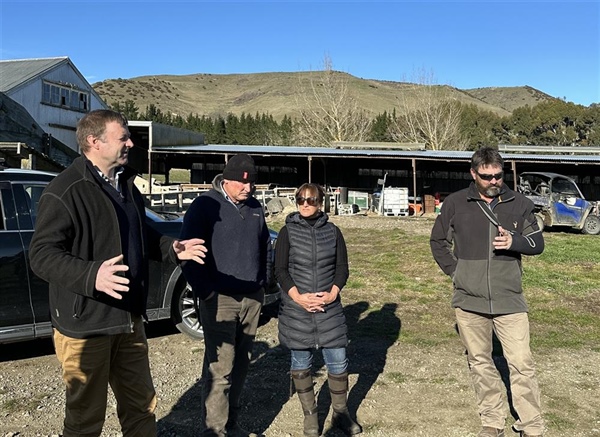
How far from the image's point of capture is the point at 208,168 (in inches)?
1146

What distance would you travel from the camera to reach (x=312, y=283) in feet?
12.0

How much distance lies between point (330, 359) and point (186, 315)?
251cm

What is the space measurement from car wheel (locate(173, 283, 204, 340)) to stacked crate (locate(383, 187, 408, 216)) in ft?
57.5

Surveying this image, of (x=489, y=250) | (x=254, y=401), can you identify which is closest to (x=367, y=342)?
(x=254, y=401)

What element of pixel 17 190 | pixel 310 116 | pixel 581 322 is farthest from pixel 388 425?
pixel 310 116

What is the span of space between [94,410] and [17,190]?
3036 mm

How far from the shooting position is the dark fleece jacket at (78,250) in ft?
7.41

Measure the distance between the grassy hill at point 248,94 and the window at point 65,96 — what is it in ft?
286

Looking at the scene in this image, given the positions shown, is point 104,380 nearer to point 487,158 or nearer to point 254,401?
point 254,401

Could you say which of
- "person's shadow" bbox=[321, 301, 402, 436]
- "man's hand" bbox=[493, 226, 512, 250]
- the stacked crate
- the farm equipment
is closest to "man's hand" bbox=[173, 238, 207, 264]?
"person's shadow" bbox=[321, 301, 402, 436]

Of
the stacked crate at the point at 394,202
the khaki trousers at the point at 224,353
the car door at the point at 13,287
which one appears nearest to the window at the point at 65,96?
the stacked crate at the point at 394,202

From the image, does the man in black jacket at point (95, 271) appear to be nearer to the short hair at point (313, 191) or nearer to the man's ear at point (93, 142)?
the man's ear at point (93, 142)

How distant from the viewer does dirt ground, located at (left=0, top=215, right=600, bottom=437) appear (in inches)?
149

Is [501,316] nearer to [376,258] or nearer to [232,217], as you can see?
[232,217]
